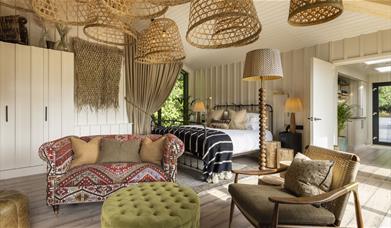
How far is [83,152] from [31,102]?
1.93 m

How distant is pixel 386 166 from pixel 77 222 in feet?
18.2

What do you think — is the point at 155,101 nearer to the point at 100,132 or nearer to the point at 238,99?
the point at 100,132

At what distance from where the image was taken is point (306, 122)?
15.9ft

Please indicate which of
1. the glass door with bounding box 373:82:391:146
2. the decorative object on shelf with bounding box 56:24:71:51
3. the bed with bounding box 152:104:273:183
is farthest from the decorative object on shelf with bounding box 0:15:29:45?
the glass door with bounding box 373:82:391:146

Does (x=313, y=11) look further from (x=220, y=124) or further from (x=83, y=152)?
(x=220, y=124)

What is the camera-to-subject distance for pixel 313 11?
1.55 m

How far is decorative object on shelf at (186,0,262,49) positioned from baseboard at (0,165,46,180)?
3810 millimetres

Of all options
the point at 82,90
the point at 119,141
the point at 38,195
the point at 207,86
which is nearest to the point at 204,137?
the point at 119,141

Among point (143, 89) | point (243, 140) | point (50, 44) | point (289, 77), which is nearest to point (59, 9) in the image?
point (50, 44)

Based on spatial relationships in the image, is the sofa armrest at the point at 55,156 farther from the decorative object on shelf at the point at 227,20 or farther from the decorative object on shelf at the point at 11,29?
the decorative object on shelf at the point at 11,29

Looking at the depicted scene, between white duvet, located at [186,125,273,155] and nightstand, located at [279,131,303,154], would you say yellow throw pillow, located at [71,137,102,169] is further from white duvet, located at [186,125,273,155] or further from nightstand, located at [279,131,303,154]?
nightstand, located at [279,131,303,154]

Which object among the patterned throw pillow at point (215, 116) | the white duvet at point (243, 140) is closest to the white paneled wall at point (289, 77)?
the patterned throw pillow at point (215, 116)

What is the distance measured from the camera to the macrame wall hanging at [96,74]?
4.78 metres

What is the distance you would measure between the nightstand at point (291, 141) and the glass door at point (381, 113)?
4.65 m
